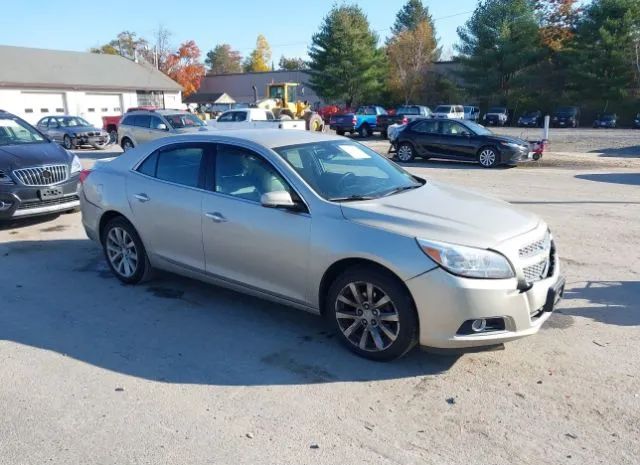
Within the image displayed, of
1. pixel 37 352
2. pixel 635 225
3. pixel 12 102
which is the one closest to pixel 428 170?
pixel 635 225

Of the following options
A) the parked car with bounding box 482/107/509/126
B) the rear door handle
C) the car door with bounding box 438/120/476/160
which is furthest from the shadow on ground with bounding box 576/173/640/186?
the parked car with bounding box 482/107/509/126

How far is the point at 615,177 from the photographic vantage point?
14.2m

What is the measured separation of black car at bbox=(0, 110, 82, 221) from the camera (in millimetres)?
8117

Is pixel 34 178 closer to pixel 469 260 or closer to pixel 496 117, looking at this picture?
pixel 469 260

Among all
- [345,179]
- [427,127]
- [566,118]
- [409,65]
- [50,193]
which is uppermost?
[409,65]

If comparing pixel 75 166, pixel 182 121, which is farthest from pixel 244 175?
pixel 182 121

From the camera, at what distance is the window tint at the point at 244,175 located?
→ 15.1ft

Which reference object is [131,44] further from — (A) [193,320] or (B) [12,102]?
(A) [193,320]

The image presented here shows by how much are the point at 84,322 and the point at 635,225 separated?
7775mm

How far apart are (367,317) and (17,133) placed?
8.19m

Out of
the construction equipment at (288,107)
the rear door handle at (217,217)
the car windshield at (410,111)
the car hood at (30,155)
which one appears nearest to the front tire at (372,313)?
the rear door handle at (217,217)

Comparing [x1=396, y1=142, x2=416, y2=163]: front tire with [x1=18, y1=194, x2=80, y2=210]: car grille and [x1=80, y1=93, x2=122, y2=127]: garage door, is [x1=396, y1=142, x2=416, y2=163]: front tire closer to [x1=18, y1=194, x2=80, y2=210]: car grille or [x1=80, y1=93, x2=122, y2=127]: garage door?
[x1=18, y1=194, x2=80, y2=210]: car grille

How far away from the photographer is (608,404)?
11.6 ft

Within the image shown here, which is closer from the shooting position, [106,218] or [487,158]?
[106,218]
